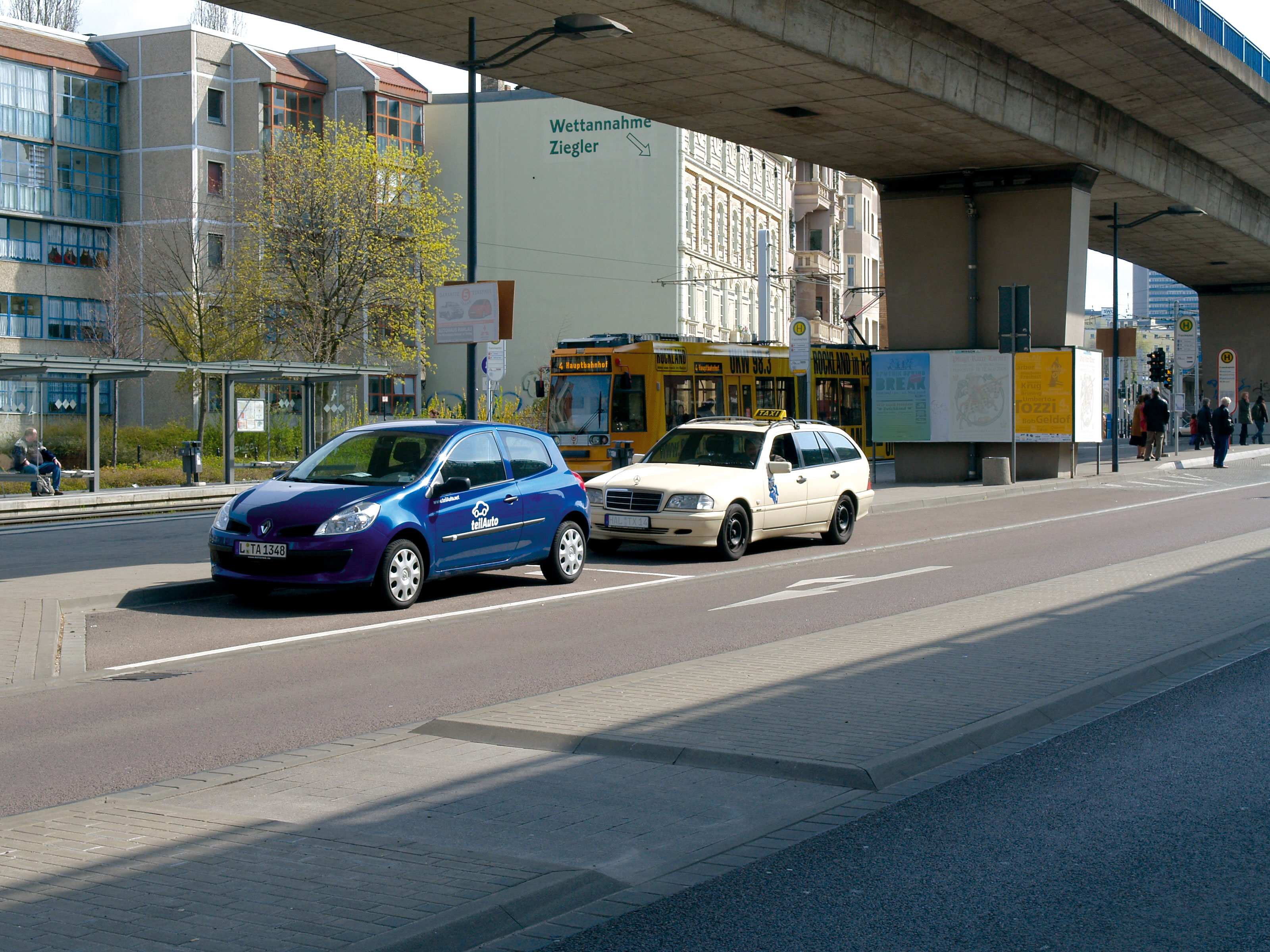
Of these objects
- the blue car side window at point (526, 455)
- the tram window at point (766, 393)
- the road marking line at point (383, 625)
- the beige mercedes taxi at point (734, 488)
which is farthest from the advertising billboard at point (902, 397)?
the blue car side window at point (526, 455)

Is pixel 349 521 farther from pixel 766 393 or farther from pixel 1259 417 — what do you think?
pixel 1259 417

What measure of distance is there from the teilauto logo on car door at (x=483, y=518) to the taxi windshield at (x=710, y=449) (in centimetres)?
462

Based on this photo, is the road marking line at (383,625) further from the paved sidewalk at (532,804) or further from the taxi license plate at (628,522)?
the paved sidewalk at (532,804)

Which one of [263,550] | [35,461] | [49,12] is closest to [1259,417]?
[35,461]

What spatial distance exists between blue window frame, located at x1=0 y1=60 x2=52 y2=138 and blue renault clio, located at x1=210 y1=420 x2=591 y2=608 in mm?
57791

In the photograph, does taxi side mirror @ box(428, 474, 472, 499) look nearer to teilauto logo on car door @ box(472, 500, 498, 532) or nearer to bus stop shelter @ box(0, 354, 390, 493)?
teilauto logo on car door @ box(472, 500, 498, 532)

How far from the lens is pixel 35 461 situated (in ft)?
92.6

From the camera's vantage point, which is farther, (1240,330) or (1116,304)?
(1240,330)

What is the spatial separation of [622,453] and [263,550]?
630 inches

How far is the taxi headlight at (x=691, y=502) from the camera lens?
652 inches

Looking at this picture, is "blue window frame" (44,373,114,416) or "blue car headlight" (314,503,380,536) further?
"blue window frame" (44,373,114,416)

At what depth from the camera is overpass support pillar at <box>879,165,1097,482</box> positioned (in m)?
30.6

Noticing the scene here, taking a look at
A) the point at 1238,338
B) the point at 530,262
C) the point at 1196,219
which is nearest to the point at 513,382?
the point at 530,262

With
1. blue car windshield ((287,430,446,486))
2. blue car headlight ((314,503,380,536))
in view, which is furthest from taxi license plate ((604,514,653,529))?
blue car headlight ((314,503,380,536))
